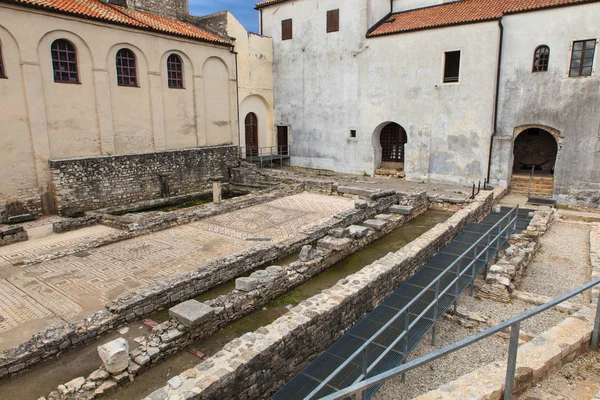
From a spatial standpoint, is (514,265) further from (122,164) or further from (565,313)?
(122,164)

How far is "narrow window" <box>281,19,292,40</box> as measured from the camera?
2446 cm

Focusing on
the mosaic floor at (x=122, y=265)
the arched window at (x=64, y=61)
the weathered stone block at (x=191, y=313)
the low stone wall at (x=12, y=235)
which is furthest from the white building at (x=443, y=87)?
the weathered stone block at (x=191, y=313)

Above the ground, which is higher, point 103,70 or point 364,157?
point 103,70

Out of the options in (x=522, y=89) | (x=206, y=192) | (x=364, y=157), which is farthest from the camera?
(x=364, y=157)

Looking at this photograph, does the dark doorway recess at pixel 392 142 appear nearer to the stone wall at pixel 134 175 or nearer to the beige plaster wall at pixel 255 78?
the beige plaster wall at pixel 255 78

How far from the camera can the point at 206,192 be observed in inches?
793

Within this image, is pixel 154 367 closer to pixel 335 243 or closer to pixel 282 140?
pixel 335 243

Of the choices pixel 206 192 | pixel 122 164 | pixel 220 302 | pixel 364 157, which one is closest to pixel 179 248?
pixel 220 302

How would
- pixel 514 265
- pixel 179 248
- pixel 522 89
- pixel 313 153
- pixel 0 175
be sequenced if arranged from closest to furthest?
pixel 514 265 → pixel 179 248 → pixel 0 175 → pixel 522 89 → pixel 313 153

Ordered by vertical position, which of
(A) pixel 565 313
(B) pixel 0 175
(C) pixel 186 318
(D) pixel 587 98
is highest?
(D) pixel 587 98

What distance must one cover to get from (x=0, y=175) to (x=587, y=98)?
22855 millimetres

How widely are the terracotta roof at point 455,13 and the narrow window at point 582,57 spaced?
162cm

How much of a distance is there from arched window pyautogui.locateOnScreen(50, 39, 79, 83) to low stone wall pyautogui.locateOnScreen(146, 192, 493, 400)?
558 inches

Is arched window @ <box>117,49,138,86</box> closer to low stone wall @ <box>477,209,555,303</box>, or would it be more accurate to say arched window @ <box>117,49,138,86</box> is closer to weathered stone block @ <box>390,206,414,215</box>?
weathered stone block @ <box>390,206,414,215</box>
